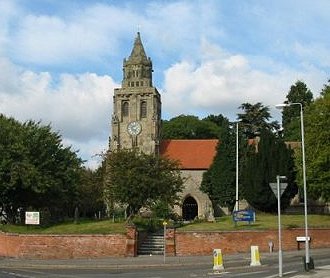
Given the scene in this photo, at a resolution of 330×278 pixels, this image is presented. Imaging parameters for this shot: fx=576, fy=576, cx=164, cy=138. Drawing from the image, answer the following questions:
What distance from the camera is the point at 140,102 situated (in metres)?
76.6

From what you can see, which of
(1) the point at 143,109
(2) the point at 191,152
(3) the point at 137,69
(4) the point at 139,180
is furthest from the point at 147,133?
(4) the point at 139,180

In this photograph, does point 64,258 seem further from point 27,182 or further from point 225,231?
point 225,231

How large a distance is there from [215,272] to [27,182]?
781 inches

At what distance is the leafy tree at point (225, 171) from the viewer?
2457 inches

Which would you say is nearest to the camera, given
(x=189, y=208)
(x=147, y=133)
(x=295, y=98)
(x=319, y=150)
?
(x=319, y=150)

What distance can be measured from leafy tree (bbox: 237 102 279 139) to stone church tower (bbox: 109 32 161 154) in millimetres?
11441

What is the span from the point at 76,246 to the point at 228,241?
32.2ft

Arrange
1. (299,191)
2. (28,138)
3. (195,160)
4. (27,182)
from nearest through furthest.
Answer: (27,182)
(28,138)
(299,191)
(195,160)

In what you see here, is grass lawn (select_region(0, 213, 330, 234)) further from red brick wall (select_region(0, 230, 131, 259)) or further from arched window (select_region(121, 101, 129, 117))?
arched window (select_region(121, 101, 129, 117))

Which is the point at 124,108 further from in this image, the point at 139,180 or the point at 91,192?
the point at 139,180

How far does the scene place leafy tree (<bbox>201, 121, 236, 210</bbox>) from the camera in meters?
62.4

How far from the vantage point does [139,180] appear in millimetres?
42281

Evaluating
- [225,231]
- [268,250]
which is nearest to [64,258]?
[225,231]

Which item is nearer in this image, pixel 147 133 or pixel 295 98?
pixel 147 133
